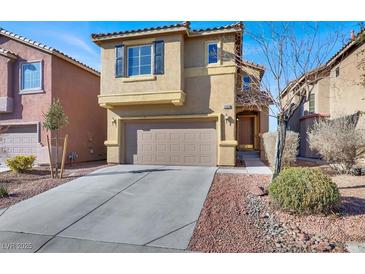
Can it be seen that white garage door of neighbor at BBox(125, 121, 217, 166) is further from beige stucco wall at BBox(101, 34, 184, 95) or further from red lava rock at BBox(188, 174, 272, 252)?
red lava rock at BBox(188, 174, 272, 252)

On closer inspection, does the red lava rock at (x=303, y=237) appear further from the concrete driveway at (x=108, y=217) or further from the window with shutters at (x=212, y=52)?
the window with shutters at (x=212, y=52)

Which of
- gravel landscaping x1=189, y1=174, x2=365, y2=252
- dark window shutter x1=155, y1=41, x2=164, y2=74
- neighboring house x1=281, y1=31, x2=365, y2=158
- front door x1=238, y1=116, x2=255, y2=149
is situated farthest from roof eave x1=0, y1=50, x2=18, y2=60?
front door x1=238, y1=116, x2=255, y2=149

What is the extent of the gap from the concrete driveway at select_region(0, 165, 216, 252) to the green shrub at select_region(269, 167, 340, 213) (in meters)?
2.04

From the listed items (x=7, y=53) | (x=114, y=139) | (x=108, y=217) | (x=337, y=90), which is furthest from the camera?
(x=337, y=90)

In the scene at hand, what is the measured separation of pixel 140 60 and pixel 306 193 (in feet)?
31.6

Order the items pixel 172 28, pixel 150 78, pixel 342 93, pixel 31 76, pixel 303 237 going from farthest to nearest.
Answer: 1. pixel 342 93
2. pixel 31 76
3. pixel 150 78
4. pixel 172 28
5. pixel 303 237

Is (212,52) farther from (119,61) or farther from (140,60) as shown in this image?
(119,61)

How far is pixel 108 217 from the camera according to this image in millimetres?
5566

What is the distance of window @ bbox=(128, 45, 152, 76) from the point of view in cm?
1159

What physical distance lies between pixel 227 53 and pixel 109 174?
7.66 meters

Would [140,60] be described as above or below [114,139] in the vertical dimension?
above

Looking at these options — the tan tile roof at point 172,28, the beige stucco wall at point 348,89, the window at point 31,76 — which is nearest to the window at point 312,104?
the beige stucco wall at point 348,89

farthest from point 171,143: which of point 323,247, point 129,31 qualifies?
point 323,247

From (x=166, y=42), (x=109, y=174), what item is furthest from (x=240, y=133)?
(x=109, y=174)
